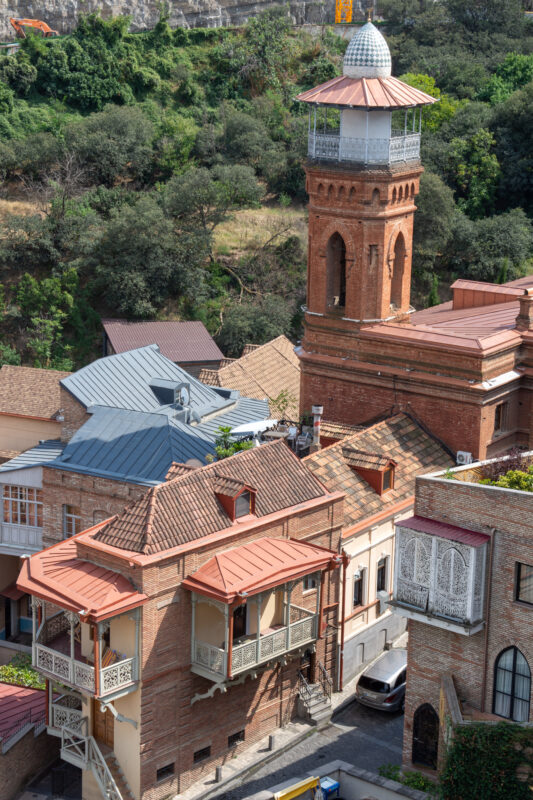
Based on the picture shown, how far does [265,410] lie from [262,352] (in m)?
10.8

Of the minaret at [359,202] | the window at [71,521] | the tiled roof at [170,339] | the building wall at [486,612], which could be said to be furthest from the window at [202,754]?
the tiled roof at [170,339]

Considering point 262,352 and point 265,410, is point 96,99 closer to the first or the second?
point 262,352

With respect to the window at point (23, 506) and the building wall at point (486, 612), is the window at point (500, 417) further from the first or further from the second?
the window at point (23, 506)

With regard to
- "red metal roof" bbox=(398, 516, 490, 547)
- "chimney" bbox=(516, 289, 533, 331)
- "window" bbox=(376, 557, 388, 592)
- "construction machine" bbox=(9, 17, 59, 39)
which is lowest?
"window" bbox=(376, 557, 388, 592)

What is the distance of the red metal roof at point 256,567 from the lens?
29891 millimetres

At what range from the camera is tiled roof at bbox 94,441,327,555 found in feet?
99.2

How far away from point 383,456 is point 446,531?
1001 centimetres

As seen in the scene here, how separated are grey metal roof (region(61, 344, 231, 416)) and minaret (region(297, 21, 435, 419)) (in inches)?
164

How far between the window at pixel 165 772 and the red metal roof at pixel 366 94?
22087mm

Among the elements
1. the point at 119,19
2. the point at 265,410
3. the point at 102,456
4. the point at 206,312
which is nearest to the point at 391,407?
the point at 265,410

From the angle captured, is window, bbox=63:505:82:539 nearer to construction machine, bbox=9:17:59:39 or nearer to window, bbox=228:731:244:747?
window, bbox=228:731:244:747

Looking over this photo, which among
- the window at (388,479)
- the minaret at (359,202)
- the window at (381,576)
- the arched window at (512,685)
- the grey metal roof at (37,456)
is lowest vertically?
the window at (381,576)

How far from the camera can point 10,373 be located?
1833 inches

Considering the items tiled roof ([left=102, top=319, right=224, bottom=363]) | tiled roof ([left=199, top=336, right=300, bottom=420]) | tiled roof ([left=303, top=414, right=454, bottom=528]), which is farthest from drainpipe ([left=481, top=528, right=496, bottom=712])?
tiled roof ([left=102, top=319, right=224, bottom=363])
